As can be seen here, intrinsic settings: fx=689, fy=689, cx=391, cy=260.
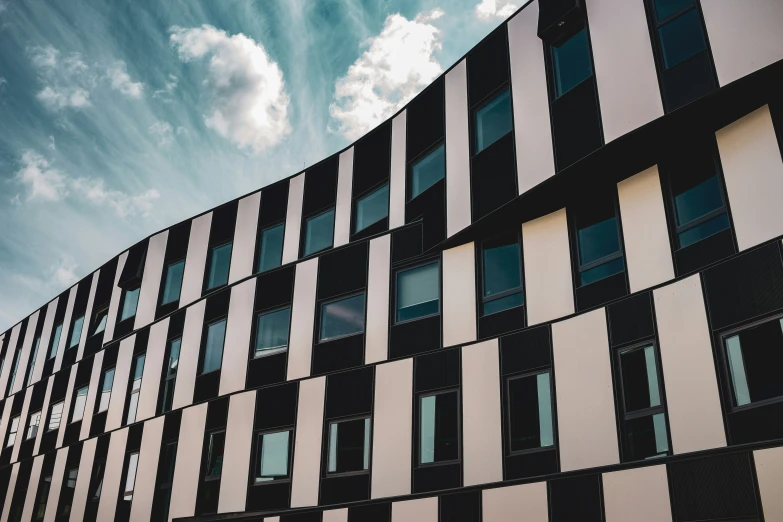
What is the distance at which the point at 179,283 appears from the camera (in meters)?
24.5

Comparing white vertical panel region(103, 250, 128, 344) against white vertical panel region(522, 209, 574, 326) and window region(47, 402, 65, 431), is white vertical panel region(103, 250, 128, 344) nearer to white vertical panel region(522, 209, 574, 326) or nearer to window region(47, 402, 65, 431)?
window region(47, 402, 65, 431)

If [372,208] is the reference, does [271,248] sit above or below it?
below

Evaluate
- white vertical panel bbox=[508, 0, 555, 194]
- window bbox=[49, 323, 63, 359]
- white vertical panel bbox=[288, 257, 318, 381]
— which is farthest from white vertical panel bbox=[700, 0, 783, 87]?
window bbox=[49, 323, 63, 359]

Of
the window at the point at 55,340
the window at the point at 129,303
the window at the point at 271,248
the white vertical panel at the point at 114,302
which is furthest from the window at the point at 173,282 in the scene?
the window at the point at 55,340

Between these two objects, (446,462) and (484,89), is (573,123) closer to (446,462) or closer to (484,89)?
(484,89)

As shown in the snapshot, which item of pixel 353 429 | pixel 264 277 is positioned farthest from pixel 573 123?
pixel 264 277

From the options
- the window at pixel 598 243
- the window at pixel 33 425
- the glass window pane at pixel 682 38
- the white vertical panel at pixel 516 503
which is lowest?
the white vertical panel at pixel 516 503

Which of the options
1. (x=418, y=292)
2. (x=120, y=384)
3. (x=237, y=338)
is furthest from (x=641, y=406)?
(x=120, y=384)

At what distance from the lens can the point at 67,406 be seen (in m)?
27.2

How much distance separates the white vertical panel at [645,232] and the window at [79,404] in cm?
2141

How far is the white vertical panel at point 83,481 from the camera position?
76.5 ft

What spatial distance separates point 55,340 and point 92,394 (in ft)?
21.7

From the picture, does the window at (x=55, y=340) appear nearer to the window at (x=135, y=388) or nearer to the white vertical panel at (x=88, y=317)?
the white vertical panel at (x=88, y=317)

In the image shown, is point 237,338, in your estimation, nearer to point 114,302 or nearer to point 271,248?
point 271,248
